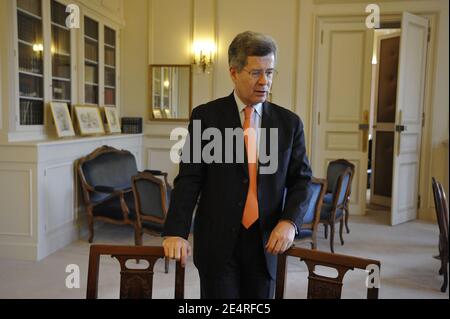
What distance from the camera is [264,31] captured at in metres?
5.49

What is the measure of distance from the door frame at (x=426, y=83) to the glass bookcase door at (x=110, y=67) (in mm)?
2580

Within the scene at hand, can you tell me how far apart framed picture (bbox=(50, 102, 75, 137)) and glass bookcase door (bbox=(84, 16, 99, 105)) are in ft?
1.92

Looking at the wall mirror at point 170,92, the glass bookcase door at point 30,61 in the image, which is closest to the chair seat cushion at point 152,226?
the glass bookcase door at point 30,61

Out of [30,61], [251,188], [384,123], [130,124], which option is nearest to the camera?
[251,188]

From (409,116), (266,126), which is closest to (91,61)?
(409,116)

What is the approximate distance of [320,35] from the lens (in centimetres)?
536

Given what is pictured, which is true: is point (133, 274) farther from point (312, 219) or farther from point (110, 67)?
point (110, 67)

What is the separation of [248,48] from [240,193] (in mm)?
453

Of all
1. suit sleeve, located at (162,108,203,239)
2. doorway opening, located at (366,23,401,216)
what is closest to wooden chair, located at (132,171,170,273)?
suit sleeve, located at (162,108,203,239)

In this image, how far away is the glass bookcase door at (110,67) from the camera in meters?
5.25

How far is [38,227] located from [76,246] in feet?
1.77

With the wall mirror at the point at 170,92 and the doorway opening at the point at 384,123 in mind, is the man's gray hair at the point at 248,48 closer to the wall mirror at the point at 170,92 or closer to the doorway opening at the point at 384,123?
the wall mirror at the point at 170,92

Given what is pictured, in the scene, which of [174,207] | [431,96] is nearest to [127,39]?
[431,96]

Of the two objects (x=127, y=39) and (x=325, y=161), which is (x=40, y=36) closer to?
(x=127, y=39)
